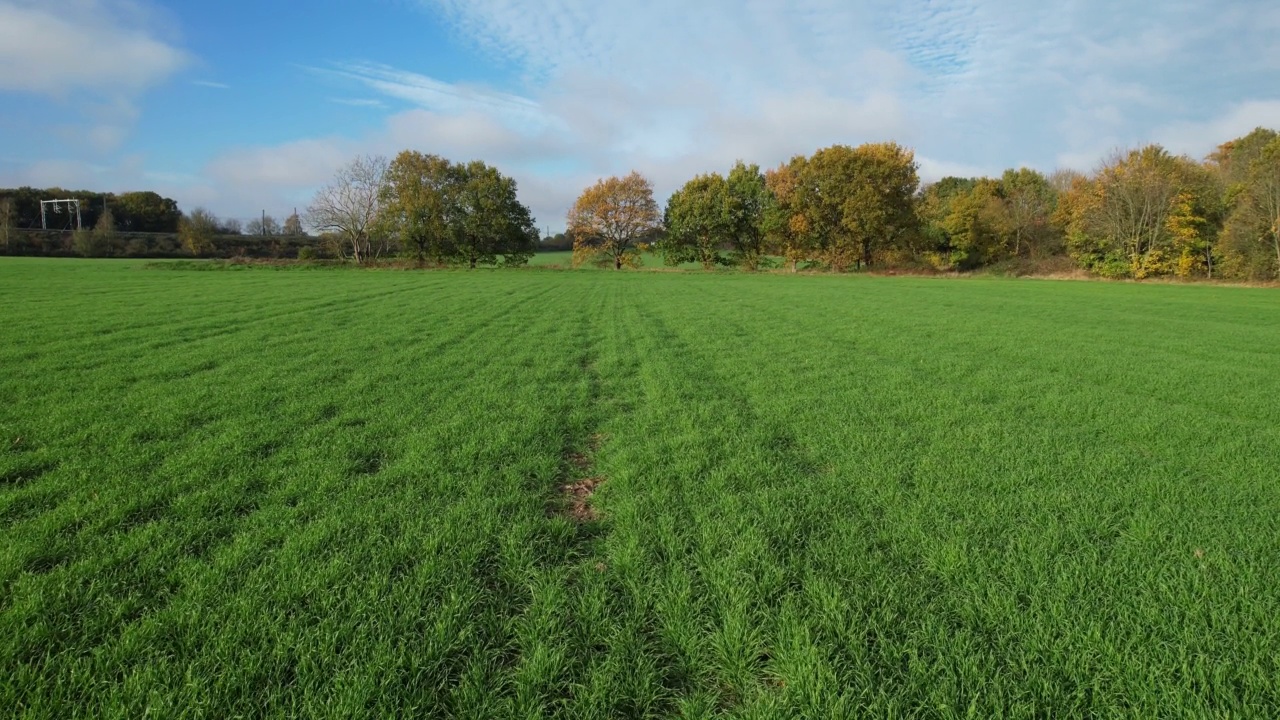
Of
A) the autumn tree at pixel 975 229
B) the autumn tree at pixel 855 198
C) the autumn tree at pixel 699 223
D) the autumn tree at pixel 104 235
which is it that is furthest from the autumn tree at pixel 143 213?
the autumn tree at pixel 975 229

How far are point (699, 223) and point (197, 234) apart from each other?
62032 millimetres

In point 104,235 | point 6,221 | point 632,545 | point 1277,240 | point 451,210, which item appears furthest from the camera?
point 104,235

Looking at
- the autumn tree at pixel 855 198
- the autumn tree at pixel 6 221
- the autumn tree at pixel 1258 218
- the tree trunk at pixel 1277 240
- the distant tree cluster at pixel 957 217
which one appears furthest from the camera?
the autumn tree at pixel 6 221

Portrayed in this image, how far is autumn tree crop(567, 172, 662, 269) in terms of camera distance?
2336 inches

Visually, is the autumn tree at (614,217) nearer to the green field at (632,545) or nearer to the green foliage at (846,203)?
the green foliage at (846,203)

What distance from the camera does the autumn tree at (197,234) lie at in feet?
221

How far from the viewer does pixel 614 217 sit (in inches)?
2347

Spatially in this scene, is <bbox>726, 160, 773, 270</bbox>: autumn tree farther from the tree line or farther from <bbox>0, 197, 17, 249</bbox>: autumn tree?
<bbox>0, 197, 17, 249</bbox>: autumn tree

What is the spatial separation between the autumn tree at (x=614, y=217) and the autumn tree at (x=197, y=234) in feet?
153

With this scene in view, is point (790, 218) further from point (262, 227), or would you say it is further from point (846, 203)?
point (262, 227)

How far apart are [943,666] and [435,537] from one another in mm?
2917

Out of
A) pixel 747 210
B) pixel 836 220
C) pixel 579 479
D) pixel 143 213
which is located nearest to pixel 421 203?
pixel 747 210

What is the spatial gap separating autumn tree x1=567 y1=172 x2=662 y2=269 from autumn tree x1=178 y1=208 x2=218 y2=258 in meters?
46.6

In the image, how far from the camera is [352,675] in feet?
7.78
